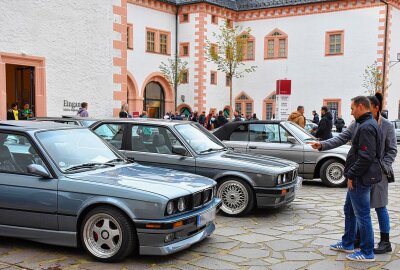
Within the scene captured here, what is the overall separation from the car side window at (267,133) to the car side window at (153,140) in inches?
142

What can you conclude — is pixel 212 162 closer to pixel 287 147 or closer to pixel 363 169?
pixel 363 169

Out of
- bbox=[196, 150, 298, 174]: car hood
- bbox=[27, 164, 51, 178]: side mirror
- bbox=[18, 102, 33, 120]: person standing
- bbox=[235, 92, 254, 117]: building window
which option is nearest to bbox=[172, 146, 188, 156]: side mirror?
bbox=[196, 150, 298, 174]: car hood

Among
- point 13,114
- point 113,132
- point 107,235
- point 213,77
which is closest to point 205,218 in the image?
point 107,235

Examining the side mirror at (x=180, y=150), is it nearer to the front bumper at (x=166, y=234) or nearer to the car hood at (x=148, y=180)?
the car hood at (x=148, y=180)

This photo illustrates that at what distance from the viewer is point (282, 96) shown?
624 inches

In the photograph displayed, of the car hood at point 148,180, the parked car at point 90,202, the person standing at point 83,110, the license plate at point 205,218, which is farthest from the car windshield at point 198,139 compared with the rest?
the person standing at point 83,110

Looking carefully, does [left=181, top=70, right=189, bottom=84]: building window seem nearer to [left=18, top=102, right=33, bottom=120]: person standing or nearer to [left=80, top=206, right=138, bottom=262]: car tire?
[left=18, top=102, right=33, bottom=120]: person standing

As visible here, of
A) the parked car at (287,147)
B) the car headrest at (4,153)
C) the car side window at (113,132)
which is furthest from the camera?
the parked car at (287,147)

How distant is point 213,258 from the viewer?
18.8 feet

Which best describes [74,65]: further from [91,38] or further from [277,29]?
[277,29]

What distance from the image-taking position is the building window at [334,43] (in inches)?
1302

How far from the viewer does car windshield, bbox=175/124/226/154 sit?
8188 mm

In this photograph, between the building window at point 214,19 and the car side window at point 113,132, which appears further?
the building window at point 214,19

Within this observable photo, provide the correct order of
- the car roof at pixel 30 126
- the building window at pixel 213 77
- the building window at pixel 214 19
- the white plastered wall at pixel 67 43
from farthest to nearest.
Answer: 1. the building window at pixel 213 77
2. the building window at pixel 214 19
3. the white plastered wall at pixel 67 43
4. the car roof at pixel 30 126
